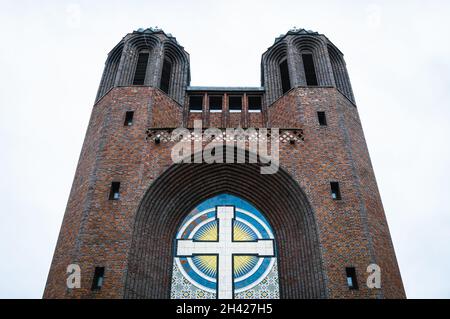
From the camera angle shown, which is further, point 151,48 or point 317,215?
point 151,48

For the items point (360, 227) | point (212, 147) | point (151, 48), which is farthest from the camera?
point (151, 48)

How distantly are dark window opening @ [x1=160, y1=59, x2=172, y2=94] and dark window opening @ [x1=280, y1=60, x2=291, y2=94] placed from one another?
4824 mm

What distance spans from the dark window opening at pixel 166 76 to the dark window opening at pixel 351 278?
10.1 m

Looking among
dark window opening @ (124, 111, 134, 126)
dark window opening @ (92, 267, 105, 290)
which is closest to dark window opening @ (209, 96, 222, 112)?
dark window opening @ (124, 111, 134, 126)

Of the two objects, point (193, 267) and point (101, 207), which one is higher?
point (101, 207)

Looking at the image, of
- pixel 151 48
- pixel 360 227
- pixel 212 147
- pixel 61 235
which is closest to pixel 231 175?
pixel 212 147

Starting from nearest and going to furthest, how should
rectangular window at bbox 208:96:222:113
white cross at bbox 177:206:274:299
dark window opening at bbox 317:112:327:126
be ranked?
white cross at bbox 177:206:274:299, dark window opening at bbox 317:112:327:126, rectangular window at bbox 208:96:222:113

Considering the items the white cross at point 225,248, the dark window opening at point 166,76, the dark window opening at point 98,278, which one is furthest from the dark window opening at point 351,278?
the dark window opening at point 166,76

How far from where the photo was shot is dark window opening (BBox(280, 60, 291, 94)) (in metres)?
17.8

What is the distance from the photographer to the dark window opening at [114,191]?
42.2ft

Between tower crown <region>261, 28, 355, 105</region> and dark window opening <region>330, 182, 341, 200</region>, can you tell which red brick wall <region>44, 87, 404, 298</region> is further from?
tower crown <region>261, 28, 355, 105</region>

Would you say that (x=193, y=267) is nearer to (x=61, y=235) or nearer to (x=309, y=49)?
(x=61, y=235)

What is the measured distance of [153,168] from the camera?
1355 cm

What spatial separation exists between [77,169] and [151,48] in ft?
22.6
